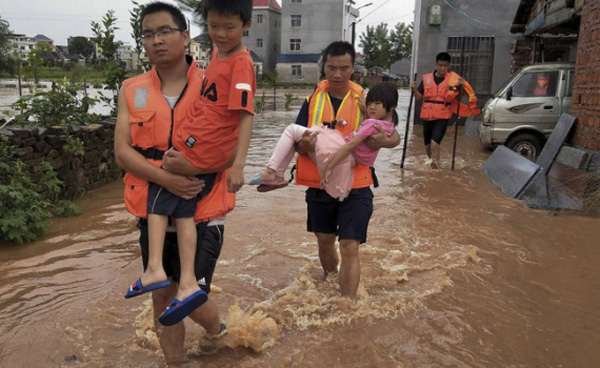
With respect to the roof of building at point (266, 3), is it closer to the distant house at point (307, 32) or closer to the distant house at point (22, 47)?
the distant house at point (307, 32)

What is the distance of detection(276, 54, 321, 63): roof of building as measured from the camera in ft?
178

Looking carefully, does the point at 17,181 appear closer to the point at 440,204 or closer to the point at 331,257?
the point at 331,257

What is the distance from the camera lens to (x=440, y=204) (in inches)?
285

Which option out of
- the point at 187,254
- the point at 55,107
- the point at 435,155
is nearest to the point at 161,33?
the point at 187,254

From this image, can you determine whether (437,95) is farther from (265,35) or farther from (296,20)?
(265,35)

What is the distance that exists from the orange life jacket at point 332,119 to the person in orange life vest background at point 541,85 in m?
7.94

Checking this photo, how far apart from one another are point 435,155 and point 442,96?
113 centimetres

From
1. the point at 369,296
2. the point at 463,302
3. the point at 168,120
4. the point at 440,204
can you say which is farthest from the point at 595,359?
the point at 440,204

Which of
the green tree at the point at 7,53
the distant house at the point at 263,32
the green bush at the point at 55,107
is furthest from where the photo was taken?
the distant house at the point at 263,32

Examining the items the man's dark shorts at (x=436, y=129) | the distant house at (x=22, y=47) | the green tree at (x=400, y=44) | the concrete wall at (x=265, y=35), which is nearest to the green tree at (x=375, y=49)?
the green tree at (x=400, y=44)

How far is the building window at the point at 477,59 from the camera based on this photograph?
56.0 feet

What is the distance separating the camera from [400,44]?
66.2 m

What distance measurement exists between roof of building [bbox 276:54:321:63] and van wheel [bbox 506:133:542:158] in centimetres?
4482

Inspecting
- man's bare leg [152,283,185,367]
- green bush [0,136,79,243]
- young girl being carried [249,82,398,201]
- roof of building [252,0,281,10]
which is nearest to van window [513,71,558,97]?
young girl being carried [249,82,398,201]
